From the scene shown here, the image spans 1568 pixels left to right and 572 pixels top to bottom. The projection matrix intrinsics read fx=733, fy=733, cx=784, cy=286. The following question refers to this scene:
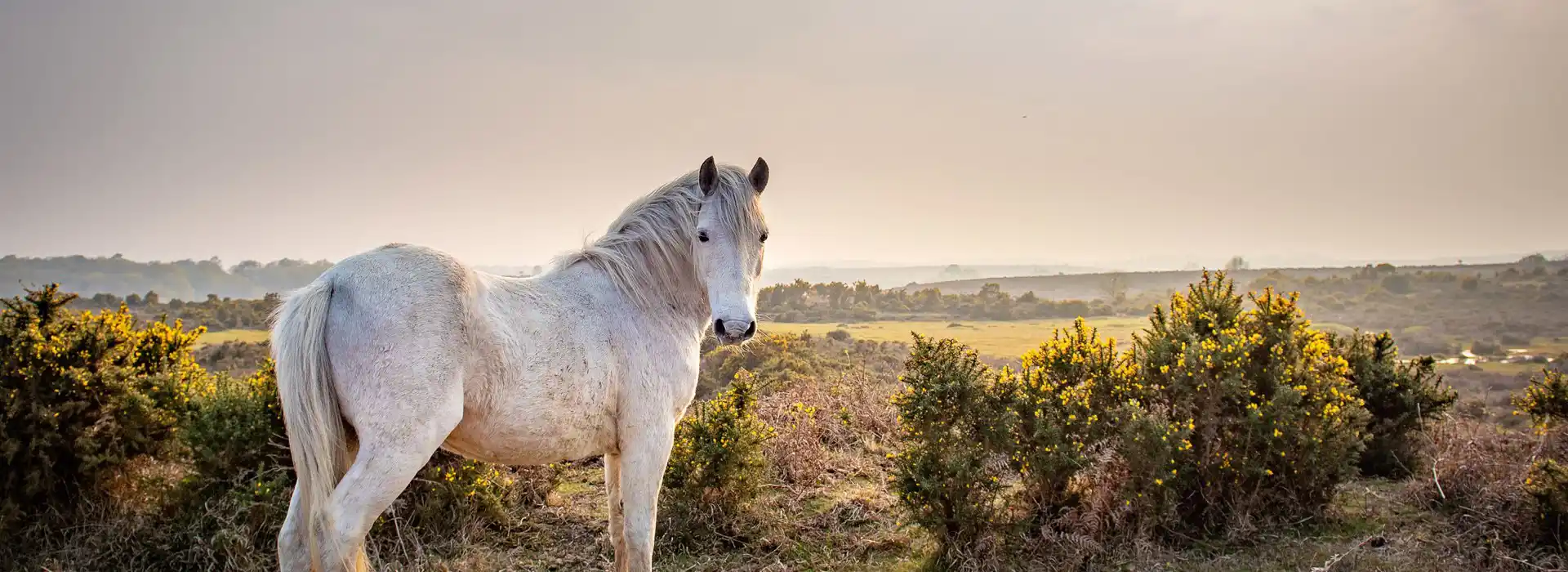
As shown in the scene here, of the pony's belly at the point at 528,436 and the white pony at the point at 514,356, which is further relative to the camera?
the pony's belly at the point at 528,436

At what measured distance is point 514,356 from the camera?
2.79 m

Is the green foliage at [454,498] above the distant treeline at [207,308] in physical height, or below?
below

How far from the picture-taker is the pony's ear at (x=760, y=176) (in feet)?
11.7

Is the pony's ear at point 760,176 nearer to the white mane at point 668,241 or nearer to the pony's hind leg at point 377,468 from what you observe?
the white mane at point 668,241

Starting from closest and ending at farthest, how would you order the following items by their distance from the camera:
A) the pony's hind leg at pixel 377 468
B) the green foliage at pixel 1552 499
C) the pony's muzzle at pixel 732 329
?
the pony's hind leg at pixel 377 468, the pony's muzzle at pixel 732 329, the green foliage at pixel 1552 499

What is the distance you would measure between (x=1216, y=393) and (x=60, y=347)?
23.6 ft

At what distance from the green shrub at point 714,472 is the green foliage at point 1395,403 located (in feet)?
15.7

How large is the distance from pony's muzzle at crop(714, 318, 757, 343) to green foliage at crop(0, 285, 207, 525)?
404 centimetres

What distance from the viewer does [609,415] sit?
3.17m

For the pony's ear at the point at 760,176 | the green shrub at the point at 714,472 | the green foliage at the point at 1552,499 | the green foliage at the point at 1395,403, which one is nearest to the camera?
the pony's ear at the point at 760,176

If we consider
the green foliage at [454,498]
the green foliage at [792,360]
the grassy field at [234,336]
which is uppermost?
the grassy field at [234,336]

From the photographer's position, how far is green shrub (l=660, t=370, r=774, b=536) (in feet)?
16.2

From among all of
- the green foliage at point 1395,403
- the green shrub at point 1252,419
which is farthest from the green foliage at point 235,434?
the green foliage at point 1395,403

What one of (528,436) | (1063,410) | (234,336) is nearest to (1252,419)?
(1063,410)
